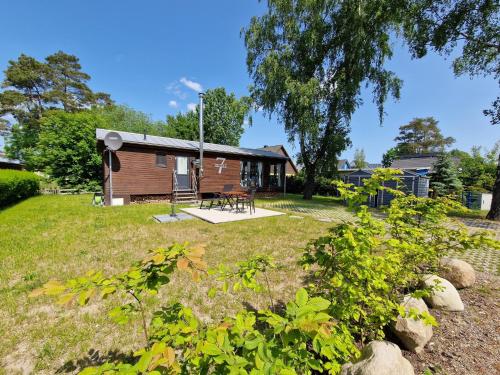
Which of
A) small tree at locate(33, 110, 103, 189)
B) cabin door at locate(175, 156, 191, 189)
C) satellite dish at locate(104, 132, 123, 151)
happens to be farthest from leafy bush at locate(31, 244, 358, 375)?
small tree at locate(33, 110, 103, 189)

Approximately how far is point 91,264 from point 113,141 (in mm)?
7695

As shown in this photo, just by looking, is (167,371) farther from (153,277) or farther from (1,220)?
(1,220)

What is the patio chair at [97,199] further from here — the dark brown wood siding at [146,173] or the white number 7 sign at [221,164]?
the white number 7 sign at [221,164]

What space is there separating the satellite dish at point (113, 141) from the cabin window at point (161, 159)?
196 cm

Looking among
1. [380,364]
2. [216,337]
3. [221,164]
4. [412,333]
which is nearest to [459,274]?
[412,333]

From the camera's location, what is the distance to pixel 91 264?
13.1 ft

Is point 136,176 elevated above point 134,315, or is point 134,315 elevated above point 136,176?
point 136,176

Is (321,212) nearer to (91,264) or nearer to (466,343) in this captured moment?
(466,343)

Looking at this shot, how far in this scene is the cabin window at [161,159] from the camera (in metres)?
11.9

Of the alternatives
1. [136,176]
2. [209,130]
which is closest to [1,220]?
[136,176]

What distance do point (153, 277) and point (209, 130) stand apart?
31.1 meters

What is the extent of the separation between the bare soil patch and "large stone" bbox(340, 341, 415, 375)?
0.42 meters

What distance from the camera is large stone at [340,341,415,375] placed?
1.58m

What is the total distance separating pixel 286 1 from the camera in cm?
1259
